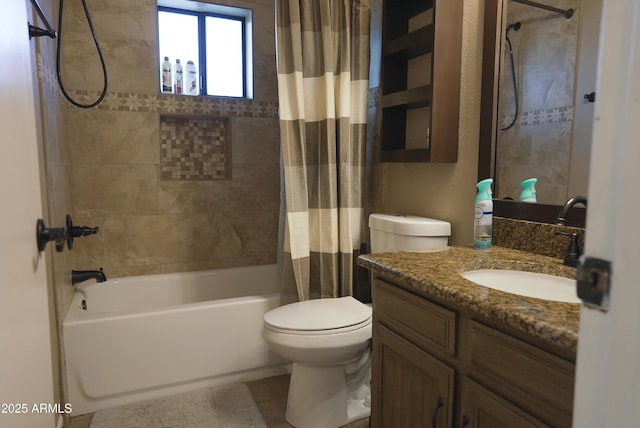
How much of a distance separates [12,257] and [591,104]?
1.57m

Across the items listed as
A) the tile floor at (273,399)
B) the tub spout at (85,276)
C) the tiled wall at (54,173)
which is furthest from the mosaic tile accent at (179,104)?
the tile floor at (273,399)

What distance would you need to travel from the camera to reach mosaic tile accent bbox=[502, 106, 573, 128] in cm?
137

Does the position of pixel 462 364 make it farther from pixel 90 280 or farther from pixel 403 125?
pixel 90 280

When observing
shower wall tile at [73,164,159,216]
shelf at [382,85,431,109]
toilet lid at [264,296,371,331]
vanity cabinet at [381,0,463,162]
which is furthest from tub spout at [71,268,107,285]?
shelf at [382,85,431,109]

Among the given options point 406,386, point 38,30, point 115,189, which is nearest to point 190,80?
point 115,189

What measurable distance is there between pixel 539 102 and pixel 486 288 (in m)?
0.80

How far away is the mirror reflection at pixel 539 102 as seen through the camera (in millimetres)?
1354

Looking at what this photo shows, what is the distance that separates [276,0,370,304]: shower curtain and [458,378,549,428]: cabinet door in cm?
115

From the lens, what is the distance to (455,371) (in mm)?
1072

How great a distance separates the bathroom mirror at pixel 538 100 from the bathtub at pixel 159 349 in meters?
1.36

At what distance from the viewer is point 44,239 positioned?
1053 mm

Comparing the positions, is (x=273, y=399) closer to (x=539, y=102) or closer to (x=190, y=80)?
(x=539, y=102)

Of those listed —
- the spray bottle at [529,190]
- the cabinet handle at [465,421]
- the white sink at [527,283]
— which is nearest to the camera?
the cabinet handle at [465,421]

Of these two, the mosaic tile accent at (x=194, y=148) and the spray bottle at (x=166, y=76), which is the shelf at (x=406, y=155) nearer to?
the mosaic tile accent at (x=194, y=148)
